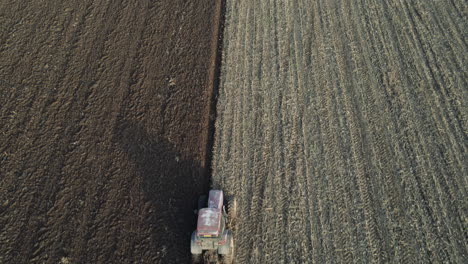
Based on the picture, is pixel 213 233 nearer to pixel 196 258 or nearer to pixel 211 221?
pixel 211 221

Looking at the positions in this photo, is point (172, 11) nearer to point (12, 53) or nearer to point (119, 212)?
point (12, 53)

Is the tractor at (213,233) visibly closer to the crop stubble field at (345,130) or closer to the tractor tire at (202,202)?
the tractor tire at (202,202)

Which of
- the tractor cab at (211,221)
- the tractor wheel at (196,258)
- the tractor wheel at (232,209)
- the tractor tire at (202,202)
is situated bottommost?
the tractor wheel at (196,258)

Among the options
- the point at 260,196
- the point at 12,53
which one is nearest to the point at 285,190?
the point at 260,196

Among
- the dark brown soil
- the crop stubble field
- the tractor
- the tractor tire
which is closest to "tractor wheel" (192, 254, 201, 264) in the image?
the tractor

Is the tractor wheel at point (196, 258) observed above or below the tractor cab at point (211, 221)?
below

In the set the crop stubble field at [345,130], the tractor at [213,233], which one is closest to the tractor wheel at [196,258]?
the tractor at [213,233]
